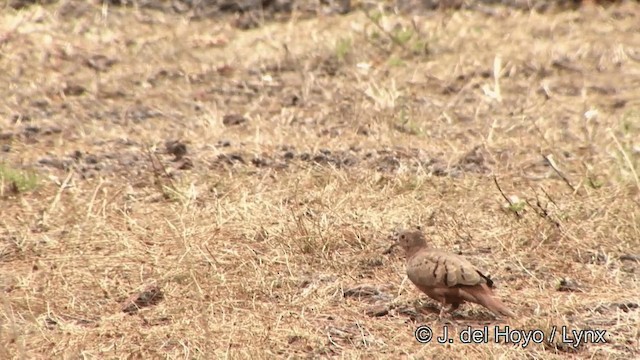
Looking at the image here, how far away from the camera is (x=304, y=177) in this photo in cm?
599

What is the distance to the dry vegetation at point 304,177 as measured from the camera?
448 cm

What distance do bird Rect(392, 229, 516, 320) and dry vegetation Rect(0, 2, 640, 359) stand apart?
11 centimetres


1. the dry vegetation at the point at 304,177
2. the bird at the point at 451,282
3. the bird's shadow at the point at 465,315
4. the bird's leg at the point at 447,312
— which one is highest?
Answer: the bird at the point at 451,282

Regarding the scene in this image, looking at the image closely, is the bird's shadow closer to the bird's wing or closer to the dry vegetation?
the dry vegetation

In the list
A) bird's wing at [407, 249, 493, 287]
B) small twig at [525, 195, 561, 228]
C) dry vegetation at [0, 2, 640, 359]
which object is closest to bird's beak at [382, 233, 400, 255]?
dry vegetation at [0, 2, 640, 359]

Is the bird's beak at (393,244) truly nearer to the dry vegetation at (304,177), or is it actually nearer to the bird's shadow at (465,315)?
the dry vegetation at (304,177)

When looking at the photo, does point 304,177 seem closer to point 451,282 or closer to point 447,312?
point 447,312

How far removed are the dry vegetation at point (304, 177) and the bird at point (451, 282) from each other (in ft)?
0.37

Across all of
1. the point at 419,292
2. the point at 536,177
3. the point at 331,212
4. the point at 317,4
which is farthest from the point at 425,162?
the point at 317,4

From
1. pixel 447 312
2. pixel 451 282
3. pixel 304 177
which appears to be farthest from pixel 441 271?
pixel 304 177

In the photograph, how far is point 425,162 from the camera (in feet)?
20.9

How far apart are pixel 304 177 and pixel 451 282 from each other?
1.80 metres

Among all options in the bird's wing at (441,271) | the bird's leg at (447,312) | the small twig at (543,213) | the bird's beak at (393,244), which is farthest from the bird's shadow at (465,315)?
the small twig at (543,213)

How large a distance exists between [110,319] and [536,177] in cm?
269
